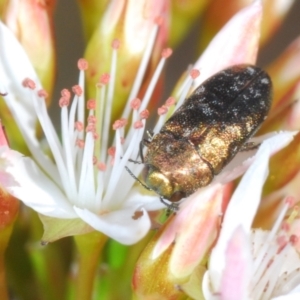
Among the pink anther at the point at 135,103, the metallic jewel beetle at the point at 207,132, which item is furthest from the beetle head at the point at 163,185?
the pink anther at the point at 135,103

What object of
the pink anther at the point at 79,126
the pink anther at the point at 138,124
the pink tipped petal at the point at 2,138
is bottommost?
the pink anther at the point at 79,126

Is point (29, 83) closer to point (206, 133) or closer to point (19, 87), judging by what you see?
point (19, 87)

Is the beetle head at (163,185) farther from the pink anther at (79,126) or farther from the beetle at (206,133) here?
the pink anther at (79,126)

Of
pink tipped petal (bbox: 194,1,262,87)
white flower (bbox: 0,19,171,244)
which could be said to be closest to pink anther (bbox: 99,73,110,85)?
white flower (bbox: 0,19,171,244)

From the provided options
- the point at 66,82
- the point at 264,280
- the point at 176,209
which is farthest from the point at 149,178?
the point at 66,82

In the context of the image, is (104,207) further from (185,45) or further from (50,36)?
(185,45)

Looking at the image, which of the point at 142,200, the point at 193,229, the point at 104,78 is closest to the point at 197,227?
the point at 193,229
